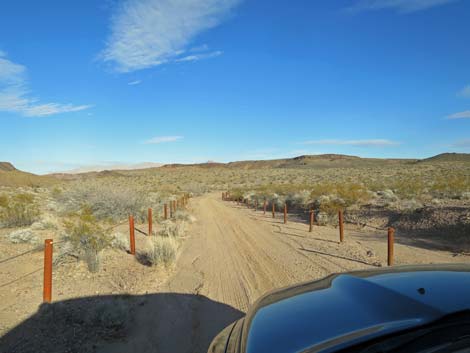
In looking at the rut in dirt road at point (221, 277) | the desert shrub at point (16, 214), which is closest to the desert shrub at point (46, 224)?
the desert shrub at point (16, 214)

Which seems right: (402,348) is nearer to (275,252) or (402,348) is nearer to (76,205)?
(275,252)

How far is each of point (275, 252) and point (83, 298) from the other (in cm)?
589

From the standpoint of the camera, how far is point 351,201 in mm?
21016

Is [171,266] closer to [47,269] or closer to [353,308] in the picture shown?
[47,269]

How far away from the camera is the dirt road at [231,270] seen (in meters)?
5.51

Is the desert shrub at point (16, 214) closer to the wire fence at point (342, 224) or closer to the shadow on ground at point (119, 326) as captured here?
the shadow on ground at point (119, 326)

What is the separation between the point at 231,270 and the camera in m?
8.81

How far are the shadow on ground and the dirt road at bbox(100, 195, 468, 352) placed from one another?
0.02 metres

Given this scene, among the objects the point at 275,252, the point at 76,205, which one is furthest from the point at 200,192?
the point at 275,252

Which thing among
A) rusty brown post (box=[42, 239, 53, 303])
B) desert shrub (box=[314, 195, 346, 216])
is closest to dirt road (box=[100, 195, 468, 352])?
rusty brown post (box=[42, 239, 53, 303])

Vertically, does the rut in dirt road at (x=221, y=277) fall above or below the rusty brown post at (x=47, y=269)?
below

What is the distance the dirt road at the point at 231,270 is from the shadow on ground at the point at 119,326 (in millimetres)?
18

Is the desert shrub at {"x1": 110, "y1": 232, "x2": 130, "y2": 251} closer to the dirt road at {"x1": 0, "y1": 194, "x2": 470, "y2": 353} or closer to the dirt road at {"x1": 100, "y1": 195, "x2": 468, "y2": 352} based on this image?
the dirt road at {"x1": 0, "y1": 194, "x2": 470, "y2": 353}

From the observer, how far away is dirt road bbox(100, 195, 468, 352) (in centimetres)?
551
